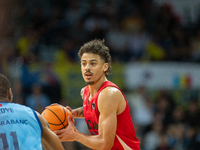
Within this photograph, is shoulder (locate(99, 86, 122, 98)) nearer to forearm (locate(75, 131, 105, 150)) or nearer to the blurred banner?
forearm (locate(75, 131, 105, 150))

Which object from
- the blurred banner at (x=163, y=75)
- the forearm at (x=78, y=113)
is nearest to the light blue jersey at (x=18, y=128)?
the forearm at (x=78, y=113)

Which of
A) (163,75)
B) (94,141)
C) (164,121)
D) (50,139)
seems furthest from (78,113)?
(163,75)

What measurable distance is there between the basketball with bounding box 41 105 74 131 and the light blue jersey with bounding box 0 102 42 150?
963 millimetres

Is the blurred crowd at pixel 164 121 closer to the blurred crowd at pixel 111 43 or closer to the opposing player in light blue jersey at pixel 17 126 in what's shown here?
the blurred crowd at pixel 111 43

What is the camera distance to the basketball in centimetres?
426

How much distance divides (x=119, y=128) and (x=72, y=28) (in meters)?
7.03

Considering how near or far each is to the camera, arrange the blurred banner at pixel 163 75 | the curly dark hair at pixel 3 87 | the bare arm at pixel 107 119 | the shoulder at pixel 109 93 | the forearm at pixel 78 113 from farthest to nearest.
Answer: the blurred banner at pixel 163 75 → the forearm at pixel 78 113 → the shoulder at pixel 109 93 → the bare arm at pixel 107 119 → the curly dark hair at pixel 3 87

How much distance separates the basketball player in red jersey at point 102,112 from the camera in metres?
3.90

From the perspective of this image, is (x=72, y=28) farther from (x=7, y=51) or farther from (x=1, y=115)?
(x=1, y=115)

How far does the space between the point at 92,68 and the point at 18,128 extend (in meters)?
1.47

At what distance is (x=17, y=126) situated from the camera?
313 centimetres

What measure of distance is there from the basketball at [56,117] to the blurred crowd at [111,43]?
3882mm

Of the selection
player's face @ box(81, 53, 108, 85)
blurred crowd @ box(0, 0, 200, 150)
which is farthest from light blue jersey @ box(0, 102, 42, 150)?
blurred crowd @ box(0, 0, 200, 150)

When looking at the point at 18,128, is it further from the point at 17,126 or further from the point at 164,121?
the point at 164,121
